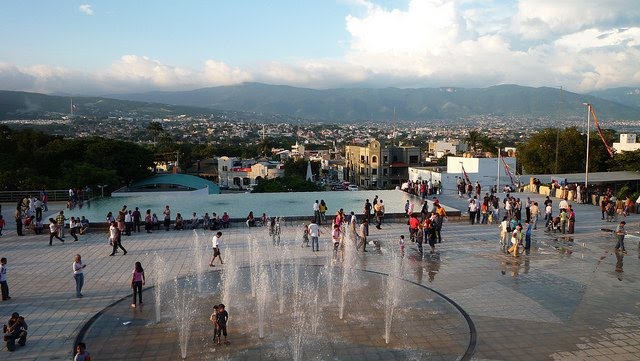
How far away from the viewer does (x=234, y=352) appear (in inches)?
374

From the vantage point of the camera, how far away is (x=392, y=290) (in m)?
13.4

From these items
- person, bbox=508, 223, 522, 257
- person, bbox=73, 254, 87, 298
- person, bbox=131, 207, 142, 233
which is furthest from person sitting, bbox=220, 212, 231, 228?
person, bbox=508, 223, 522, 257

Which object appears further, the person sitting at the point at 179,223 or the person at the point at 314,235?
the person sitting at the point at 179,223

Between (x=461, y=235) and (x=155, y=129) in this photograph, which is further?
(x=155, y=129)

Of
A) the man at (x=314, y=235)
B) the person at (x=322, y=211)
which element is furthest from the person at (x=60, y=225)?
the person at (x=322, y=211)

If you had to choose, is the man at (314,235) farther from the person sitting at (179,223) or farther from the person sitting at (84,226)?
the person sitting at (84,226)

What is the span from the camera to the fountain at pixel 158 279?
467 inches

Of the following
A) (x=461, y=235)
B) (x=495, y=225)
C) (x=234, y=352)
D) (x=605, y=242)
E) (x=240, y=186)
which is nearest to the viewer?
(x=234, y=352)

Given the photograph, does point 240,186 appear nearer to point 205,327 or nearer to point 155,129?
point 155,129

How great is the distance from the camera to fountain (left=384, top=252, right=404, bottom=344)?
1091 centimetres

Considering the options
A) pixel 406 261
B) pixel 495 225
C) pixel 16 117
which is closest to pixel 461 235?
pixel 495 225

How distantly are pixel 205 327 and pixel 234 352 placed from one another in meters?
1.57

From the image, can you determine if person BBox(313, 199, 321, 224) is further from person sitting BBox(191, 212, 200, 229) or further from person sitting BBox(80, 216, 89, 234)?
person sitting BBox(80, 216, 89, 234)

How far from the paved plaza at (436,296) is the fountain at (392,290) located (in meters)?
0.22
